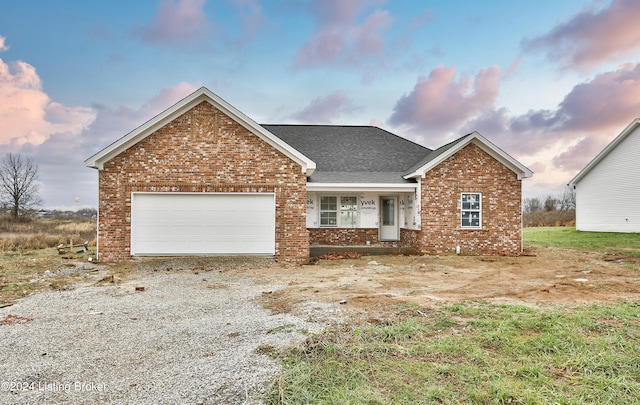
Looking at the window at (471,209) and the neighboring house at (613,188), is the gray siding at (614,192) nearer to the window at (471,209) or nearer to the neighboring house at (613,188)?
the neighboring house at (613,188)

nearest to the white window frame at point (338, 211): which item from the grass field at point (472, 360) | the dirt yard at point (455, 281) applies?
the dirt yard at point (455, 281)

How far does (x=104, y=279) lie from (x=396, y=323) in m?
8.28

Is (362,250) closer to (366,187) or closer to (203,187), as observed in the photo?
(366,187)

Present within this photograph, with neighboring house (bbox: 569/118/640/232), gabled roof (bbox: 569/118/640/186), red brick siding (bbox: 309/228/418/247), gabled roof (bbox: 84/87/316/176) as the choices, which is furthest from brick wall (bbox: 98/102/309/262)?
neighboring house (bbox: 569/118/640/232)

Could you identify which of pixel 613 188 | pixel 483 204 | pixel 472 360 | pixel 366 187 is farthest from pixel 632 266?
pixel 613 188

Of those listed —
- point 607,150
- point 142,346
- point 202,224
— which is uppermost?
point 607,150

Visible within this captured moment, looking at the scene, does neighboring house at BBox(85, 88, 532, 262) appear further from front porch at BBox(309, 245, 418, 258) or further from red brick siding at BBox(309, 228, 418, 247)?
red brick siding at BBox(309, 228, 418, 247)

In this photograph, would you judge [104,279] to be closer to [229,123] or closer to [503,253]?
[229,123]

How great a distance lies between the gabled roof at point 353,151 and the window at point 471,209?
7.84 ft

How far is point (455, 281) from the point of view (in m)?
9.71

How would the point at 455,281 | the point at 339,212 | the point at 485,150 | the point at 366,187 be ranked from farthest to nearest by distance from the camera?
1. the point at 339,212
2. the point at 366,187
3. the point at 485,150
4. the point at 455,281

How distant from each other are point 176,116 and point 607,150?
2491 cm

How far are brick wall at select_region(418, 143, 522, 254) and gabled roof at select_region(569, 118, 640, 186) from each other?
11.4 meters

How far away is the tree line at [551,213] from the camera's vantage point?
3833 centimetres
